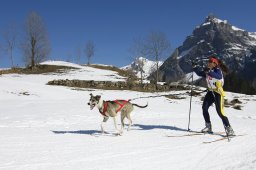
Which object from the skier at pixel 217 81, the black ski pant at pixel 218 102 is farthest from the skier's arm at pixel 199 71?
Answer: the black ski pant at pixel 218 102

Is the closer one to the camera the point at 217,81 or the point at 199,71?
the point at 217,81

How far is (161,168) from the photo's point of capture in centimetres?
732

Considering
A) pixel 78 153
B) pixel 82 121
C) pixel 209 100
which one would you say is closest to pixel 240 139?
pixel 209 100

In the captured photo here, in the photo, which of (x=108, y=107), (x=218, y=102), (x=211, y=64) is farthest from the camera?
(x=108, y=107)

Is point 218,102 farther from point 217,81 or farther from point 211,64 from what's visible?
point 211,64

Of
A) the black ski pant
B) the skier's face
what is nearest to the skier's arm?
the skier's face

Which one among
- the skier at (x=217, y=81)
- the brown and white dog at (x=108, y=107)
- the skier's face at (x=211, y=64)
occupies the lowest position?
the brown and white dog at (x=108, y=107)

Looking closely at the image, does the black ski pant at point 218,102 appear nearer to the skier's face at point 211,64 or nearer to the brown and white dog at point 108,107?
the skier's face at point 211,64

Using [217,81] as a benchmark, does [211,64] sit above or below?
above

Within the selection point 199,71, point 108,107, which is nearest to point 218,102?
point 199,71

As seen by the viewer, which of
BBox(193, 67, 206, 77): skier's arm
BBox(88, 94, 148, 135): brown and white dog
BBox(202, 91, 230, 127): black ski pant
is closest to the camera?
BBox(202, 91, 230, 127): black ski pant

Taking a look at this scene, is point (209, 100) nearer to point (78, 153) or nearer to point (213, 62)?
point (213, 62)

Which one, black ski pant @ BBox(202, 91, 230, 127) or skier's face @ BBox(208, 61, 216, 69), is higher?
skier's face @ BBox(208, 61, 216, 69)

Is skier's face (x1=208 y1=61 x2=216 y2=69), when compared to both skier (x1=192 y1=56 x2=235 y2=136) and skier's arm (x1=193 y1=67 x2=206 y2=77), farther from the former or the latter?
skier's arm (x1=193 y1=67 x2=206 y2=77)
